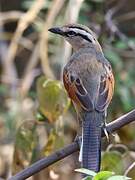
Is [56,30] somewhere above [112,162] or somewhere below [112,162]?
above

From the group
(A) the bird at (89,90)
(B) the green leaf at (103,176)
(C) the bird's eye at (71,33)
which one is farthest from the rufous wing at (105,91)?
(B) the green leaf at (103,176)

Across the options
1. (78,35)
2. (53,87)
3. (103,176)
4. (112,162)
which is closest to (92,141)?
(112,162)

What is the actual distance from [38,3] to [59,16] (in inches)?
29.0

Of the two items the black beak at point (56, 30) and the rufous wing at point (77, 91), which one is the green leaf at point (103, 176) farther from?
Answer: the black beak at point (56, 30)

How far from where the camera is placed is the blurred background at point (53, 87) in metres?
3.91

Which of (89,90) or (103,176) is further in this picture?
(89,90)

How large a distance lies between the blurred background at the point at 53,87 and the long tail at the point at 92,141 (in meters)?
0.27

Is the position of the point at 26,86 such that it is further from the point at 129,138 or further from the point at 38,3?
the point at 129,138

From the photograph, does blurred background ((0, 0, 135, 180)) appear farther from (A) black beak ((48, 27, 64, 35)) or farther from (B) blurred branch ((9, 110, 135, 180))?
(B) blurred branch ((9, 110, 135, 180))

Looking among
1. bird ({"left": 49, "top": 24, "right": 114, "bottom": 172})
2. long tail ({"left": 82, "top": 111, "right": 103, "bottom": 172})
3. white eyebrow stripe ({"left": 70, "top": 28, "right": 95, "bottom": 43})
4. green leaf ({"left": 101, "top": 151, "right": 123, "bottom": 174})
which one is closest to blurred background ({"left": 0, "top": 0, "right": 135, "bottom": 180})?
green leaf ({"left": 101, "top": 151, "right": 123, "bottom": 174})

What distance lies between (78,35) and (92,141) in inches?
42.4

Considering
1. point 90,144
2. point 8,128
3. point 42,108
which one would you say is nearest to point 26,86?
point 8,128

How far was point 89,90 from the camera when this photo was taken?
3.71m

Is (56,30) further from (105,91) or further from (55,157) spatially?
(55,157)
